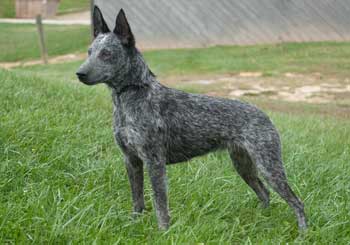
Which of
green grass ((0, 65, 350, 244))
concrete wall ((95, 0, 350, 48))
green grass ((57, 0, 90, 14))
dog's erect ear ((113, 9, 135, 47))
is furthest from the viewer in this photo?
green grass ((57, 0, 90, 14))

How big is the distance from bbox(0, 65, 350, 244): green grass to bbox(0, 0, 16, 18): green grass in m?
30.7

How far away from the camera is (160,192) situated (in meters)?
4.20

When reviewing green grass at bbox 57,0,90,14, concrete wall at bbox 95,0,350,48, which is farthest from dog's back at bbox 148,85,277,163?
green grass at bbox 57,0,90,14

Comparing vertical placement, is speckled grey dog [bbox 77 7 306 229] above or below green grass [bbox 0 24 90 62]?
above

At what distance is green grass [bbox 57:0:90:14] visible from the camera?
3794 cm

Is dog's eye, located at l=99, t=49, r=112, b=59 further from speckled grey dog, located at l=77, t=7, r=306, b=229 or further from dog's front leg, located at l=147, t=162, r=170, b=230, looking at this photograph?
dog's front leg, located at l=147, t=162, r=170, b=230

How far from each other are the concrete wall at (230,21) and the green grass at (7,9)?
1868 centimetres

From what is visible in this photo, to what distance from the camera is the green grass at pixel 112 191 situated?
3951mm

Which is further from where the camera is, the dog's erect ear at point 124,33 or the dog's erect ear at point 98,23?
the dog's erect ear at point 98,23

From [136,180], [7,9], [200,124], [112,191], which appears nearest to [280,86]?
[112,191]

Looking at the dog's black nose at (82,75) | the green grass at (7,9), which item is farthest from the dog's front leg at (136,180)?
the green grass at (7,9)

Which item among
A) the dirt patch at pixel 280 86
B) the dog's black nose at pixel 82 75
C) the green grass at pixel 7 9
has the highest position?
the dog's black nose at pixel 82 75

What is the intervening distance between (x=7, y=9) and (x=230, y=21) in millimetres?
22526

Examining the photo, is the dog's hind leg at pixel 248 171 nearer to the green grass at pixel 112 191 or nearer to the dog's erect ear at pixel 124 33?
the green grass at pixel 112 191
